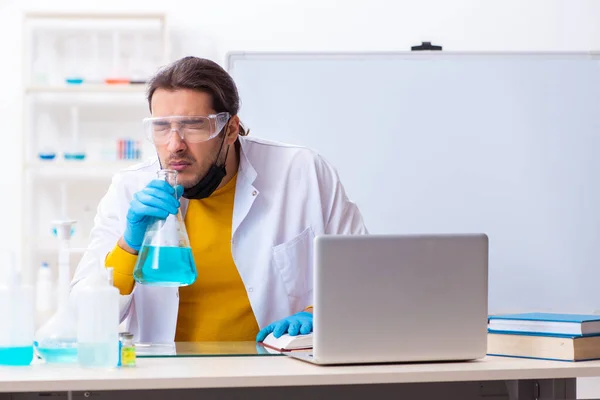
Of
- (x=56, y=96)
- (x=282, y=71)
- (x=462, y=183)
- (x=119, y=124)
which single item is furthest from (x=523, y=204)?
(x=56, y=96)

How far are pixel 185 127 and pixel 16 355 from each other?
26.1 inches

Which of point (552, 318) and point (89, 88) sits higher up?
point (89, 88)

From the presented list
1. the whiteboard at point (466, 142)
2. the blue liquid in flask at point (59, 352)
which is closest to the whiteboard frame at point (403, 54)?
the whiteboard at point (466, 142)

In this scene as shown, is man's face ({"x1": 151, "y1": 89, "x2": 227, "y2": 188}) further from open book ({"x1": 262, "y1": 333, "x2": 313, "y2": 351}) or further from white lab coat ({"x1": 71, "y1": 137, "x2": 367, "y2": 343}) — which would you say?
open book ({"x1": 262, "y1": 333, "x2": 313, "y2": 351})

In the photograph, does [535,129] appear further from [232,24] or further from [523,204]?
[232,24]

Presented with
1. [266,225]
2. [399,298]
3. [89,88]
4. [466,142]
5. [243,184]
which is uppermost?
[89,88]

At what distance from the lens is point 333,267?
133 centimetres

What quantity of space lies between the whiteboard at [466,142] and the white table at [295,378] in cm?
174

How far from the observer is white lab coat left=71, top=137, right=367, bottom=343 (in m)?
1.99

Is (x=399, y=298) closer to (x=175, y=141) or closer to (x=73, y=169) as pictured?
(x=175, y=141)

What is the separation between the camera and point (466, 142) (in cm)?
321

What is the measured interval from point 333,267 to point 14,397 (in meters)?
0.54

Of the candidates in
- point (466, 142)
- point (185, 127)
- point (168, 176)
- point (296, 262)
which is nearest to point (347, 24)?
point (466, 142)

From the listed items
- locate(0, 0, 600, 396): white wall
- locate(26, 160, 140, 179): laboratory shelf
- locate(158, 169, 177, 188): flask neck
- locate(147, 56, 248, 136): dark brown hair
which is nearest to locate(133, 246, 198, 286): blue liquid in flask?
locate(158, 169, 177, 188): flask neck
